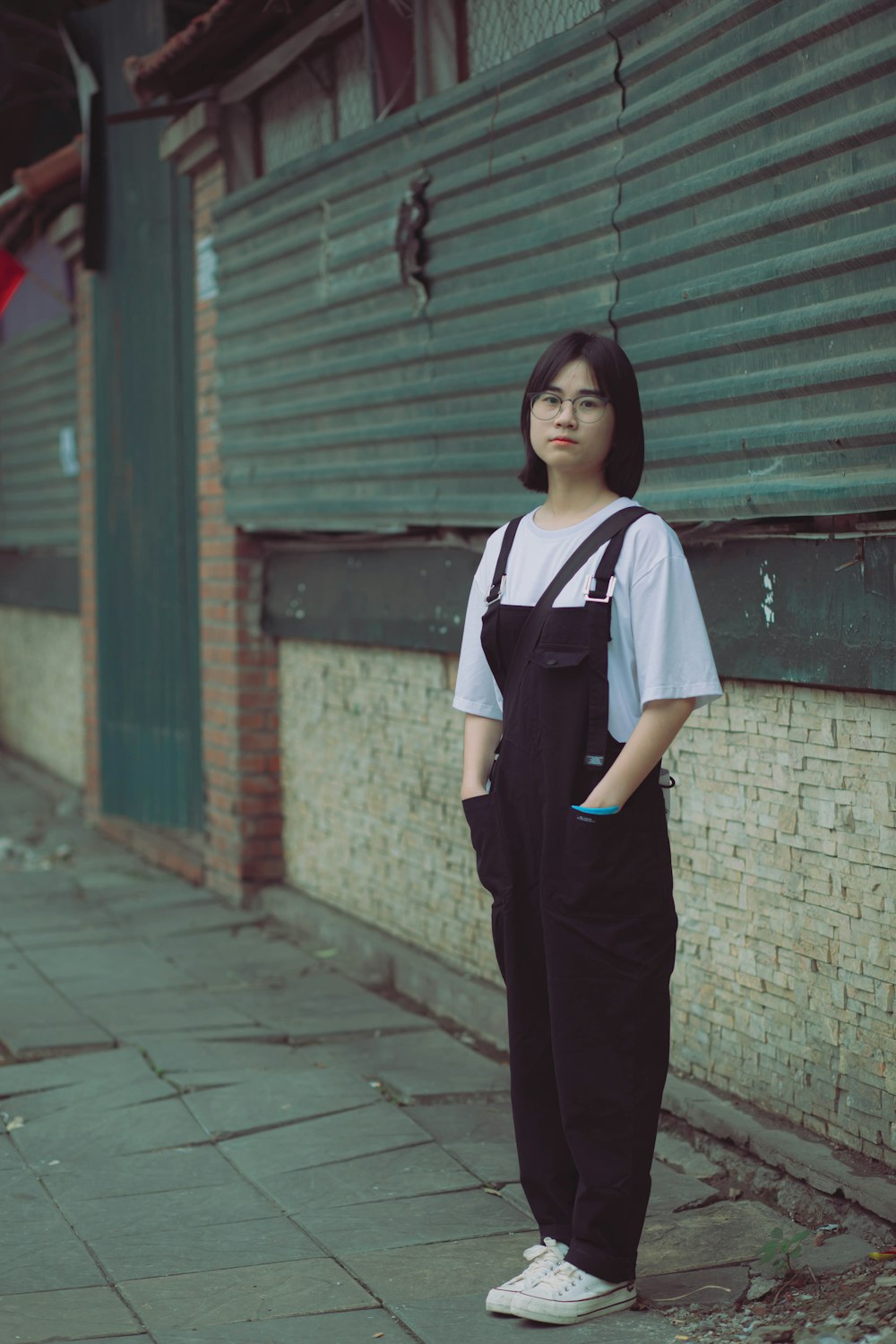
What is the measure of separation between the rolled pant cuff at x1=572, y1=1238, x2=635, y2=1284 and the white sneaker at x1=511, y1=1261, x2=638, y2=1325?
0.05 feet

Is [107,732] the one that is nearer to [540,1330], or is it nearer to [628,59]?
[628,59]

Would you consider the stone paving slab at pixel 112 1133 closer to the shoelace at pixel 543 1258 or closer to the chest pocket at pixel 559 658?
the shoelace at pixel 543 1258

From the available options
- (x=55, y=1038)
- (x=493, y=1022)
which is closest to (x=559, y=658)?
(x=493, y=1022)

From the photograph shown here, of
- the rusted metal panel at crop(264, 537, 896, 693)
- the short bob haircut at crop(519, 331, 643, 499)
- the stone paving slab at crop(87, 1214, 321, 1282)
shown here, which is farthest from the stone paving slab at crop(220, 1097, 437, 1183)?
the short bob haircut at crop(519, 331, 643, 499)

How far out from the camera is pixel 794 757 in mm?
4004

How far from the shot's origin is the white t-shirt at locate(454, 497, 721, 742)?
3.06 meters

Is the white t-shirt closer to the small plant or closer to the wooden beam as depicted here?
the small plant

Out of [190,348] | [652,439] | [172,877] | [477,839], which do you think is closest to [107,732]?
[172,877]

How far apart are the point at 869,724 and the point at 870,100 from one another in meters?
1.42

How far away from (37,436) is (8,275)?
59.3 inches

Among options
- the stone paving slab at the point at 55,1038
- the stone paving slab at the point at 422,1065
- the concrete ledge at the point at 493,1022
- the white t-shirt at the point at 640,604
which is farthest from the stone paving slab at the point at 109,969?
the white t-shirt at the point at 640,604

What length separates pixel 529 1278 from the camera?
3.29 metres

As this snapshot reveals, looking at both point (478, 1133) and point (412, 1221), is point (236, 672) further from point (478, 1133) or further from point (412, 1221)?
point (412, 1221)

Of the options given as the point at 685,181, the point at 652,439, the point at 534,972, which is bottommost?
the point at 534,972
